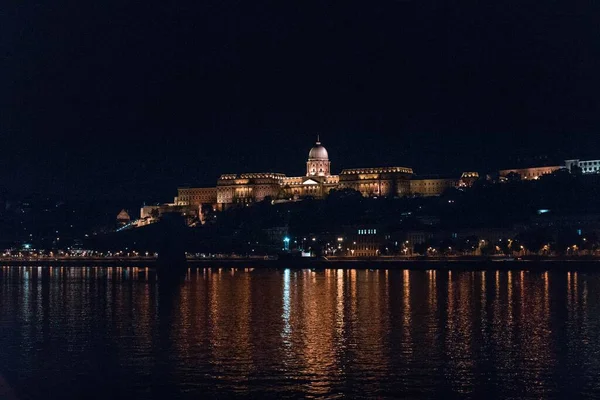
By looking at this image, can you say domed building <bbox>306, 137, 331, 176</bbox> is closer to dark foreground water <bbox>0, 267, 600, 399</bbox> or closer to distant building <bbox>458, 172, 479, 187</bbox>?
distant building <bbox>458, 172, 479, 187</bbox>

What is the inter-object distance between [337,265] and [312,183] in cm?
4357

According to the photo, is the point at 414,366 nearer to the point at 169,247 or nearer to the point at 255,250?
the point at 169,247

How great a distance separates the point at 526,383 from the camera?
19.9 meters

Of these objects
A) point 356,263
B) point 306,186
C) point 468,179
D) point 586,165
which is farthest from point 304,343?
point 306,186

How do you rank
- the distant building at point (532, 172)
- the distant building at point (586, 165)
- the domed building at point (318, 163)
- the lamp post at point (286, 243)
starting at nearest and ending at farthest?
the lamp post at point (286, 243), the distant building at point (586, 165), the distant building at point (532, 172), the domed building at point (318, 163)

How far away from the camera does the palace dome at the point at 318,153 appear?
390 feet

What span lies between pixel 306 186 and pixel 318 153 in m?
7.46

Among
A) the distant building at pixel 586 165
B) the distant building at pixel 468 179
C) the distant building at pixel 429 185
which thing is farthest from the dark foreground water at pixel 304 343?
the distant building at pixel 429 185

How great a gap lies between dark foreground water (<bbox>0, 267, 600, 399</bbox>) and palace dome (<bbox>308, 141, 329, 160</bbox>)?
76.4 m

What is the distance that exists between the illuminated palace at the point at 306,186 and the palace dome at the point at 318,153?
1.59 m

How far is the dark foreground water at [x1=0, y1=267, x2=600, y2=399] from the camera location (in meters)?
19.7

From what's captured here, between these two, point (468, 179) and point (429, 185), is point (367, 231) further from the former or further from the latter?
point (429, 185)

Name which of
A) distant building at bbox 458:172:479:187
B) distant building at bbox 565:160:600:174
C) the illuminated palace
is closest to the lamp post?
the illuminated palace

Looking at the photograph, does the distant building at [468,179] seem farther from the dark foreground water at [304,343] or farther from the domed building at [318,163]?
the dark foreground water at [304,343]
